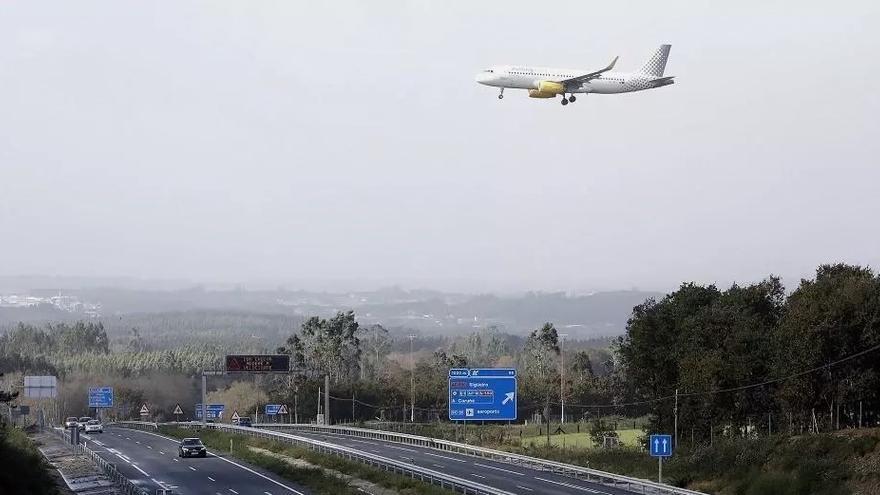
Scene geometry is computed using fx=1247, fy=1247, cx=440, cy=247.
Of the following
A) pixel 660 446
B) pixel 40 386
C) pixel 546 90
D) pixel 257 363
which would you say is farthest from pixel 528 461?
pixel 40 386

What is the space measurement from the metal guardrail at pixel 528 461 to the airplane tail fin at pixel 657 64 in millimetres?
36091

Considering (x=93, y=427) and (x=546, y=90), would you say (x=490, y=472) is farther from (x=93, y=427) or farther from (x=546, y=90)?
(x=93, y=427)

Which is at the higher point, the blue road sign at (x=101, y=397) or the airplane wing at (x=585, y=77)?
the airplane wing at (x=585, y=77)

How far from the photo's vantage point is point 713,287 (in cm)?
12288

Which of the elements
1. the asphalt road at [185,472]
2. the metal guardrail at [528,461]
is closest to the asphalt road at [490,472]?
the metal guardrail at [528,461]

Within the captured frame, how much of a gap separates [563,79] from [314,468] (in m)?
33.6

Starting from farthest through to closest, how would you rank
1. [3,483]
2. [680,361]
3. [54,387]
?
[54,387] → [680,361] → [3,483]

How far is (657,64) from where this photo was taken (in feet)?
365

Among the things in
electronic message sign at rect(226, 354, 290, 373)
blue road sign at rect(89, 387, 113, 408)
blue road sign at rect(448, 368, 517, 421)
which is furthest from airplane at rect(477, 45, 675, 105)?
blue road sign at rect(89, 387, 113, 408)

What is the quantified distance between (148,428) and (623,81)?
88.7 metres

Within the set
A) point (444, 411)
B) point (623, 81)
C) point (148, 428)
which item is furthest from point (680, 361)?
point (444, 411)

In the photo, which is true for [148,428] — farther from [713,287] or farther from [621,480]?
[621,480]

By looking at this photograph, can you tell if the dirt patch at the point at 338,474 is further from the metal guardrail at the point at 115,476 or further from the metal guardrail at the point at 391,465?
the metal guardrail at the point at 115,476

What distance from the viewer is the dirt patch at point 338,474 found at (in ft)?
238
